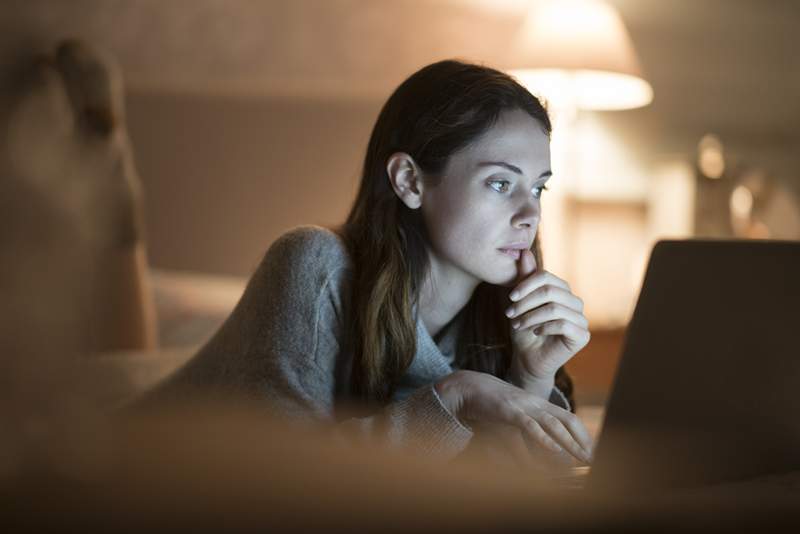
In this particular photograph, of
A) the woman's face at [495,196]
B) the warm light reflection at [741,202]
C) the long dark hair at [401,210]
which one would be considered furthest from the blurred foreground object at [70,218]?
the warm light reflection at [741,202]

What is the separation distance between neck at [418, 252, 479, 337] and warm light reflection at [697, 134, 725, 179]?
2.44 m

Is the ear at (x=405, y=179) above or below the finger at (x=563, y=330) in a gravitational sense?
above

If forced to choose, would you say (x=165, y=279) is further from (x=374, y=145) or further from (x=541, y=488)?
(x=541, y=488)

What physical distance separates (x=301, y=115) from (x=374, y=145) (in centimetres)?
168

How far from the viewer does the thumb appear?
1028mm

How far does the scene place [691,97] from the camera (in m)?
3.30

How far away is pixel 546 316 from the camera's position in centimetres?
100

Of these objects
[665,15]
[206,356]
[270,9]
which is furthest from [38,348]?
[665,15]

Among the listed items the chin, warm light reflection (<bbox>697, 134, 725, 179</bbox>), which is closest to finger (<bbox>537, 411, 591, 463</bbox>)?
the chin

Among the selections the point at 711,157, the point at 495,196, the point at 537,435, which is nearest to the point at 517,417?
the point at 537,435

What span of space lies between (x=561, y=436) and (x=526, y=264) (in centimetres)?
26

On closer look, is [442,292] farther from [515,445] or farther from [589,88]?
[589,88]

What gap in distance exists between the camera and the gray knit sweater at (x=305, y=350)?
90 centimetres

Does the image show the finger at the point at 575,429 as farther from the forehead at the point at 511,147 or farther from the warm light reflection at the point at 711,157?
the warm light reflection at the point at 711,157
